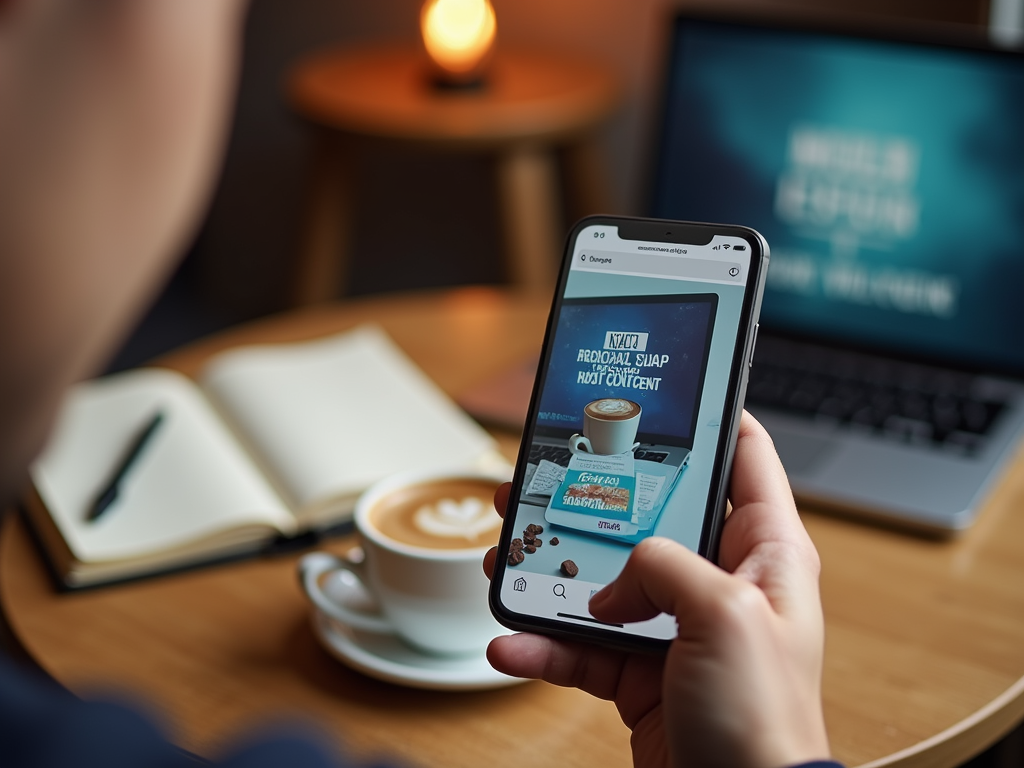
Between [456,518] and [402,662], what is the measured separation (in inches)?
3.3

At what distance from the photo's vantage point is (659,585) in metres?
0.41

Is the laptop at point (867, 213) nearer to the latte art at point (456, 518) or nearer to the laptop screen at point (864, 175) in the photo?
the laptop screen at point (864, 175)

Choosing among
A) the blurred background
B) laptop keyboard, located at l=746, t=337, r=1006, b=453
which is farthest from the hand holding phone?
the blurred background

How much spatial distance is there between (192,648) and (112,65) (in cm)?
52

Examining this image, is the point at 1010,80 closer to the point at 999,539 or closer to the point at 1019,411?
the point at 1019,411

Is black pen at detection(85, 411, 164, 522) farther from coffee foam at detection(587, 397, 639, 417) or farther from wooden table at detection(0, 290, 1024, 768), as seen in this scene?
coffee foam at detection(587, 397, 639, 417)

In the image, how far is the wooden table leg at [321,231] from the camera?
1.89 m

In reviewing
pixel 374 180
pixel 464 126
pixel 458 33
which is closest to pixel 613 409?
pixel 464 126

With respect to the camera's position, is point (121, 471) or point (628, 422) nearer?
point (628, 422)

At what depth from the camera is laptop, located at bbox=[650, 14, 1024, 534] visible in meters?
0.86

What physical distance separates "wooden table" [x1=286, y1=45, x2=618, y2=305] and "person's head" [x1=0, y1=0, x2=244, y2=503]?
4.91 feet

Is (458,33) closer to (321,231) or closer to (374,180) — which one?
(321,231)

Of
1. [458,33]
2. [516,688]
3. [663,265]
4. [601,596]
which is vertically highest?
[458,33]

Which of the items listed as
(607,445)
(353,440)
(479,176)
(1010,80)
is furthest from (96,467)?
(479,176)
